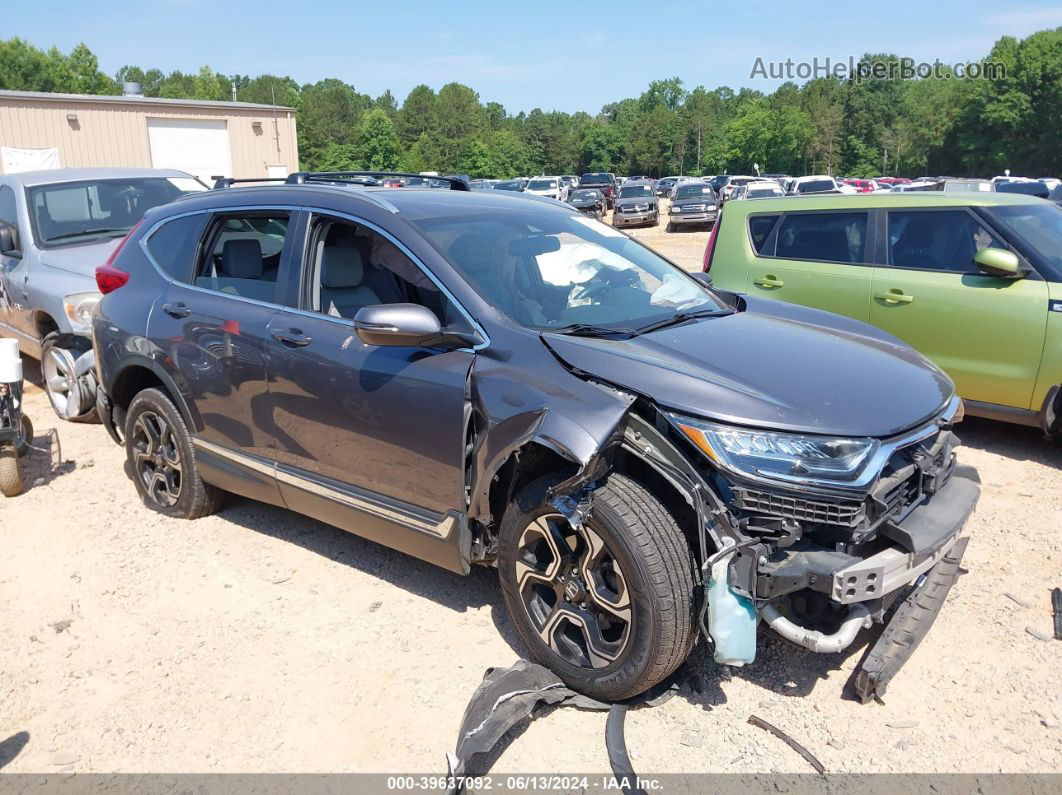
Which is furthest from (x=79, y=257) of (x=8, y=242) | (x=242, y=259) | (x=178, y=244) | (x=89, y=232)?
(x=242, y=259)

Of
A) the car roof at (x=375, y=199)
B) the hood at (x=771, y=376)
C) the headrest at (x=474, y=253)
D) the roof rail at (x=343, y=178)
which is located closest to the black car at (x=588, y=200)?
the roof rail at (x=343, y=178)

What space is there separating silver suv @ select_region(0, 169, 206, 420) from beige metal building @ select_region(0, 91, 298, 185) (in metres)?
17.8

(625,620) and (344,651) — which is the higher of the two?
(625,620)

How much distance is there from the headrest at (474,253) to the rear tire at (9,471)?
11.9 ft

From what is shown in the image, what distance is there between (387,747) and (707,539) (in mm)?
1385

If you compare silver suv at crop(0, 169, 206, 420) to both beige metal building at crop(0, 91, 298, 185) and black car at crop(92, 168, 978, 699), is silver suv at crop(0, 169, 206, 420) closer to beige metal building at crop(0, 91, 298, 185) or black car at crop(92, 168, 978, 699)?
black car at crop(92, 168, 978, 699)

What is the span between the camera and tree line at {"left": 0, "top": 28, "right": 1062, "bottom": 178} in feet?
240

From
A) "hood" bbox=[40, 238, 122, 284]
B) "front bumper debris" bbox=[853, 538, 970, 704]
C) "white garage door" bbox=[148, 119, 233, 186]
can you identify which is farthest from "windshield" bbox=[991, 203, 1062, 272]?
"white garage door" bbox=[148, 119, 233, 186]

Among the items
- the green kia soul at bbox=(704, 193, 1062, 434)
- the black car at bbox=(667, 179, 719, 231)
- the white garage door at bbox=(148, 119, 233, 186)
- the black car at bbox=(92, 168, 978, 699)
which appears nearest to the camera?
the black car at bbox=(92, 168, 978, 699)

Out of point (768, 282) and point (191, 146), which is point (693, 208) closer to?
point (191, 146)

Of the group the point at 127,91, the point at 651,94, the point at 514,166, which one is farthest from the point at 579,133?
the point at 127,91

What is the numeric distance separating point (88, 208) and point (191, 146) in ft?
77.7

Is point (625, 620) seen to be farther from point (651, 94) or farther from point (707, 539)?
point (651, 94)

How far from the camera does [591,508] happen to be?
9.89 feet
